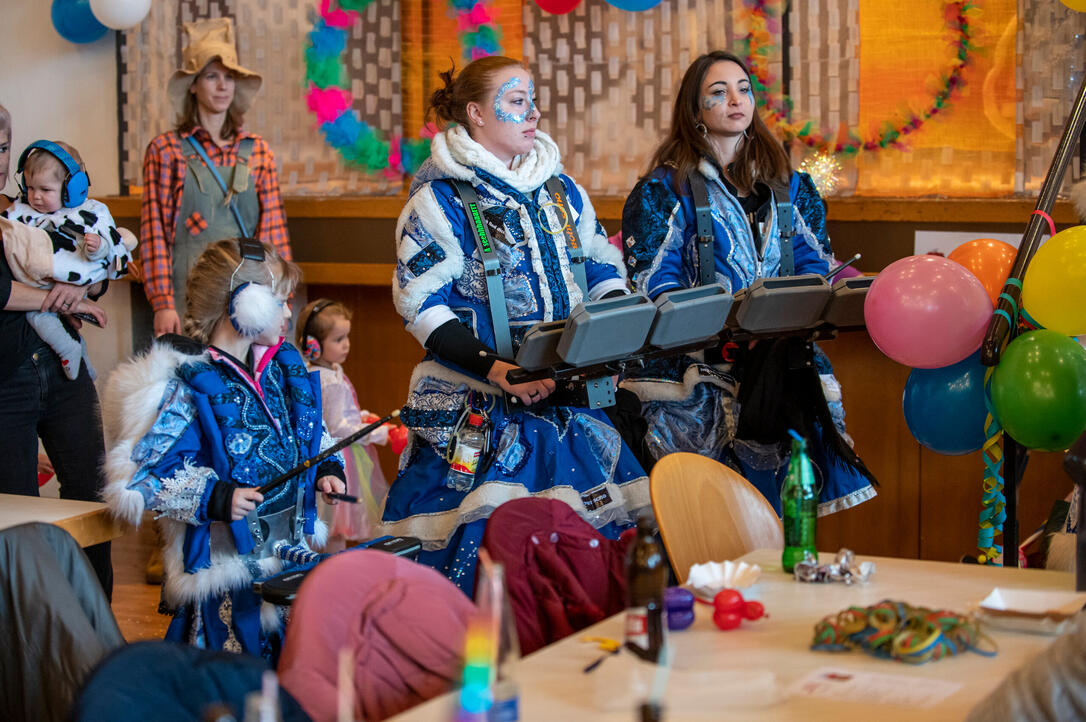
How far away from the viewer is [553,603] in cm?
212

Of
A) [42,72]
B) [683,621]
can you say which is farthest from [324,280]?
[683,621]

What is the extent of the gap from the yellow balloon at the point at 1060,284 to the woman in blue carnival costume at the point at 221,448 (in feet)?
5.69

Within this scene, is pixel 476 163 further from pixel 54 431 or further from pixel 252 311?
pixel 54 431

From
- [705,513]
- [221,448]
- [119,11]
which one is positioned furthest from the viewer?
[119,11]

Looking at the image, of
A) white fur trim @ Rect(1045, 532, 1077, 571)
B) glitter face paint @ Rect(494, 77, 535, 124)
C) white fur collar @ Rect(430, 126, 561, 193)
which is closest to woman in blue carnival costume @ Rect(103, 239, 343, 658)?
white fur collar @ Rect(430, 126, 561, 193)

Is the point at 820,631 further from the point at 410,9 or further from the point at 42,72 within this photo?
the point at 42,72

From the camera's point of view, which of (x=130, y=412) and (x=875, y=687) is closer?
(x=875, y=687)

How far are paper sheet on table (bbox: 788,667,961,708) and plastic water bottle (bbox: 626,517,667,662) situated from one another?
0.65 feet

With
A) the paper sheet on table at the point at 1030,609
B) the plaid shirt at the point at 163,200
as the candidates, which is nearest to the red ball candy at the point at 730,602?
the paper sheet on table at the point at 1030,609

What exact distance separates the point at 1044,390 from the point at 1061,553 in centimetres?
44

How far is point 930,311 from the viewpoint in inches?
110

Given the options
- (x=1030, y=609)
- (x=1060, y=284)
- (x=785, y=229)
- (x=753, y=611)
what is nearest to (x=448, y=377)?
(x=785, y=229)

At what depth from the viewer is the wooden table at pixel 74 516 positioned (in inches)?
105

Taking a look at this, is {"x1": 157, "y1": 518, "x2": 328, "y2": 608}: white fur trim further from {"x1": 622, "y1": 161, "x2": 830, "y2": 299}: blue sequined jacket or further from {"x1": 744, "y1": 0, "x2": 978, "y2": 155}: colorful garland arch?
{"x1": 744, "y1": 0, "x2": 978, "y2": 155}: colorful garland arch
